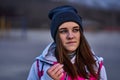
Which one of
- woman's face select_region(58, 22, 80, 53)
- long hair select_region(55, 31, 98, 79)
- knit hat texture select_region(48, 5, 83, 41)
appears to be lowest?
long hair select_region(55, 31, 98, 79)

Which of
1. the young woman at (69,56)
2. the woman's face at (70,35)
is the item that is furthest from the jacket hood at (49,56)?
the woman's face at (70,35)

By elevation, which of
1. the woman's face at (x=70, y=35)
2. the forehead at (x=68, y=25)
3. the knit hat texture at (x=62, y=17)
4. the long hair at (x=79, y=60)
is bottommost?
the long hair at (x=79, y=60)

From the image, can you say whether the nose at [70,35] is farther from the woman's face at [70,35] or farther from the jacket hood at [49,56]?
the jacket hood at [49,56]

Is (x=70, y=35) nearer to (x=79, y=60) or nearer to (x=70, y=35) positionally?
(x=70, y=35)

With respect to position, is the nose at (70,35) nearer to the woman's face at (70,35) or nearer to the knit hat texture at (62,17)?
the woman's face at (70,35)

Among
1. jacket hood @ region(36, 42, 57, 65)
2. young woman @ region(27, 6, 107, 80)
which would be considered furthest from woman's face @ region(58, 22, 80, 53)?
jacket hood @ region(36, 42, 57, 65)

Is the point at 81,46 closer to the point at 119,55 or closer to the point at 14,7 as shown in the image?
the point at 119,55

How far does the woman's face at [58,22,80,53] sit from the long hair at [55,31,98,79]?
1.4 inches

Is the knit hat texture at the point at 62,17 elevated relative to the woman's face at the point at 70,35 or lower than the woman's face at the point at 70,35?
elevated

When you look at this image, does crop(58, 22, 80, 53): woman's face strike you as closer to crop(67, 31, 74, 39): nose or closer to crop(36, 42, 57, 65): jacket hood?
crop(67, 31, 74, 39): nose

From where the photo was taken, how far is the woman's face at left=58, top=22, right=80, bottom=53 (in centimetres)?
299

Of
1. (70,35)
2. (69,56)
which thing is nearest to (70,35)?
(70,35)

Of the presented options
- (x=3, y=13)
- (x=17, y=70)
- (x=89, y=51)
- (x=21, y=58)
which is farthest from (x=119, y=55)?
(x=3, y=13)

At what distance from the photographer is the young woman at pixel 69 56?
2.98 metres
